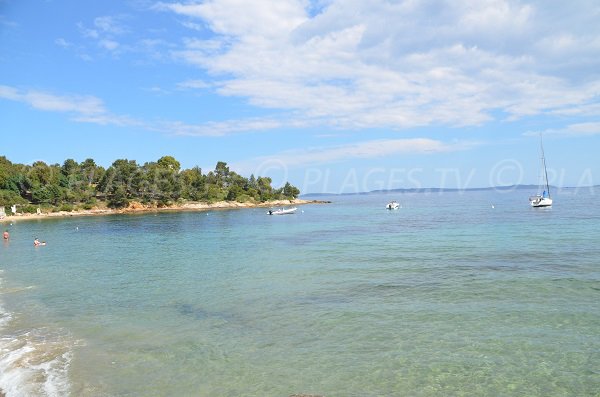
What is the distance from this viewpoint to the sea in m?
13.0

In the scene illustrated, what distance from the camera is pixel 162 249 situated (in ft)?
157

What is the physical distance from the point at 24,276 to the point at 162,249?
1627 centimetres

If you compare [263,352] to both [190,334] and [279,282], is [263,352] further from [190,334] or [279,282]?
[279,282]

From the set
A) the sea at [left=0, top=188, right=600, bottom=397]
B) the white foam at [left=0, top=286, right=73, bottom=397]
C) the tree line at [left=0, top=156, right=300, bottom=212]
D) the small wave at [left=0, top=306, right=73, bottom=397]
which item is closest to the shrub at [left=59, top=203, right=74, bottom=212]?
the tree line at [left=0, top=156, right=300, bottom=212]

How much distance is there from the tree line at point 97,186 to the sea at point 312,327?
382 feet

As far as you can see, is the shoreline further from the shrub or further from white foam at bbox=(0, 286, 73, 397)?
white foam at bbox=(0, 286, 73, 397)

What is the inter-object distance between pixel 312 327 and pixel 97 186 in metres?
153

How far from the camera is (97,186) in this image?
15250 cm

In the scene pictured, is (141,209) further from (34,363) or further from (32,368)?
(32,368)

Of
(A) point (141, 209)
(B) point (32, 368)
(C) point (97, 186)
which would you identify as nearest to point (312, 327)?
(B) point (32, 368)

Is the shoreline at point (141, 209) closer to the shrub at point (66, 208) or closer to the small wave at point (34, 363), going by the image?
the shrub at point (66, 208)

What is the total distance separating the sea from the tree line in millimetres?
116538

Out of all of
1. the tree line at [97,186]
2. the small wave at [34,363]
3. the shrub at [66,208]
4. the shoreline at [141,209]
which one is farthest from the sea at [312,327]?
the tree line at [97,186]

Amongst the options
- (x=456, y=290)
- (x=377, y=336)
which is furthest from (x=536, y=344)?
(x=456, y=290)
